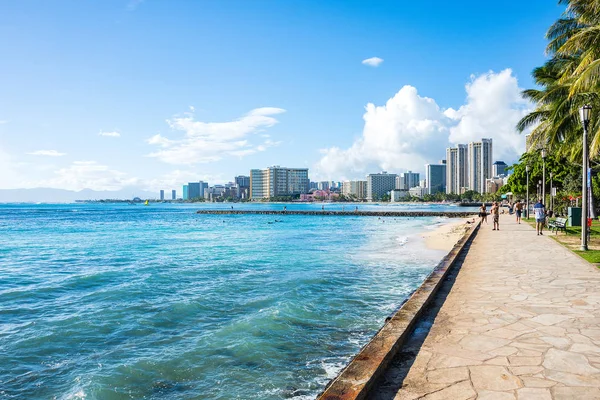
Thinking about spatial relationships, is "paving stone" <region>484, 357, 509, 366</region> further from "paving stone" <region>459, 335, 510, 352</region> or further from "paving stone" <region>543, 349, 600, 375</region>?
"paving stone" <region>543, 349, 600, 375</region>

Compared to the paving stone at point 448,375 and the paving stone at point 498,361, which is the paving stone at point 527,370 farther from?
the paving stone at point 448,375

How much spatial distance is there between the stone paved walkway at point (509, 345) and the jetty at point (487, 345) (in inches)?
0.4

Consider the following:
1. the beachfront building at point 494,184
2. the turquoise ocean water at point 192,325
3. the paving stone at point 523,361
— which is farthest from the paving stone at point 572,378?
the beachfront building at point 494,184

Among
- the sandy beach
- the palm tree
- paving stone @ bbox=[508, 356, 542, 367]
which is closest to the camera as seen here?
paving stone @ bbox=[508, 356, 542, 367]

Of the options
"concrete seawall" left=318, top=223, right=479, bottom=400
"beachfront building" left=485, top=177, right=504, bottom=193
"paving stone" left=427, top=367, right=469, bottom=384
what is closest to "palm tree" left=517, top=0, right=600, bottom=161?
"concrete seawall" left=318, top=223, right=479, bottom=400

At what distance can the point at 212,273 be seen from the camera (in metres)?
16.5

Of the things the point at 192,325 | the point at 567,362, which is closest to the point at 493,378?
the point at 567,362

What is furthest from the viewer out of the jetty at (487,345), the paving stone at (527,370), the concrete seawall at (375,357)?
the paving stone at (527,370)

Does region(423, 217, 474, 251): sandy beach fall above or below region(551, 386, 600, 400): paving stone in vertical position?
below

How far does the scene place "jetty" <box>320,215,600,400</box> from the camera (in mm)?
4113

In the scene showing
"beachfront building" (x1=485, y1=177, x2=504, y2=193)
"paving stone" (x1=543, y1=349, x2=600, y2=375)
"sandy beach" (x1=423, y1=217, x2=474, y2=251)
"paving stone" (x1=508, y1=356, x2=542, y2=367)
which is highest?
"beachfront building" (x1=485, y1=177, x2=504, y2=193)

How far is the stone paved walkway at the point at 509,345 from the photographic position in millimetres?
4117

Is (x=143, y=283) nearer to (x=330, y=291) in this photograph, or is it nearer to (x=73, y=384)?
(x=330, y=291)

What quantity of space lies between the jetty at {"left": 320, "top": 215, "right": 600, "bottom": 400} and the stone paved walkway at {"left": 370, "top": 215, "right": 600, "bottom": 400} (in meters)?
0.01
